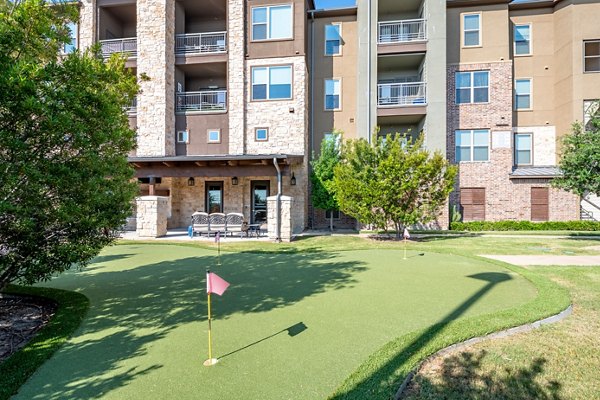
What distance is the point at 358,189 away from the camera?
511 inches

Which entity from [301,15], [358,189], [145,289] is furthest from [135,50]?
[145,289]

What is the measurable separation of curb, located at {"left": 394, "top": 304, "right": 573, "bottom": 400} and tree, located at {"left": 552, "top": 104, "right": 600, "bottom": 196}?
9763 millimetres

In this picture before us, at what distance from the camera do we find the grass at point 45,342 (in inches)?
122

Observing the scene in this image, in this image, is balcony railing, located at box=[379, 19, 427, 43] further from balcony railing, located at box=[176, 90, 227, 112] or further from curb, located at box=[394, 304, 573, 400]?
curb, located at box=[394, 304, 573, 400]

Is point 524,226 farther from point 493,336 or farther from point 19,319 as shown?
point 19,319

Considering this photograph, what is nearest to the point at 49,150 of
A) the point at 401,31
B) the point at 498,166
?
the point at 401,31

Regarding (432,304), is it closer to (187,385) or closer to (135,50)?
(187,385)

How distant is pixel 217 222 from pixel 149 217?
3347 mm

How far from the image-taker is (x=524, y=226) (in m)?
16.8

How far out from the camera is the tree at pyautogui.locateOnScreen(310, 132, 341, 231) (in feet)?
54.6

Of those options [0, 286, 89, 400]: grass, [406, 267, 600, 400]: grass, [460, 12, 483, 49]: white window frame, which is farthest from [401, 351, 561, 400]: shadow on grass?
A: [460, 12, 483, 49]: white window frame

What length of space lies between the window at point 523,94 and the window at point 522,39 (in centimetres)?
169

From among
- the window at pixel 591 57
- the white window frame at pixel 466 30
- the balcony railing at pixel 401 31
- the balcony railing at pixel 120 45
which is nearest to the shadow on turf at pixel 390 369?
the balcony railing at pixel 401 31

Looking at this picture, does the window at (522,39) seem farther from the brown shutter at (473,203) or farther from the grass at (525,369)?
the grass at (525,369)
